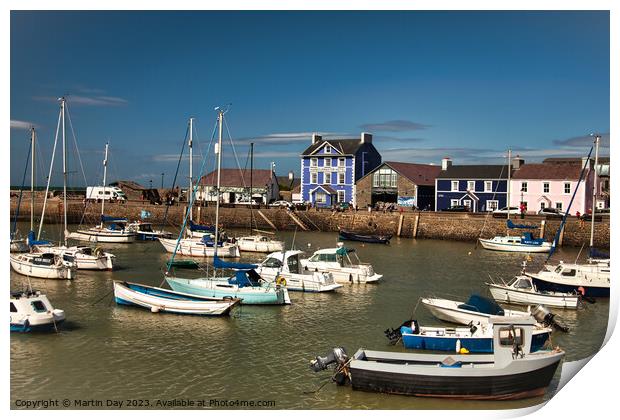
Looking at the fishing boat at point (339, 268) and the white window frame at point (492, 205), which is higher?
the white window frame at point (492, 205)

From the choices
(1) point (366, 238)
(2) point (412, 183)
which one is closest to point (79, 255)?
(1) point (366, 238)

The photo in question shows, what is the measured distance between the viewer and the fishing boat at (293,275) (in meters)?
23.6

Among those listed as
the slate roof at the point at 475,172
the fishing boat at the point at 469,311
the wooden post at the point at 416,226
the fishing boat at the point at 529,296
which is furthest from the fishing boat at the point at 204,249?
the slate roof at the point at 475,172

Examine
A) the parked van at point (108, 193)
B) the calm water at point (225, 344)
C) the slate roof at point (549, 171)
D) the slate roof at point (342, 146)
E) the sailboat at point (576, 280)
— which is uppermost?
the slate roof at point (342, 146)

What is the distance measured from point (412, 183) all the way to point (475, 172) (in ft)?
17.1

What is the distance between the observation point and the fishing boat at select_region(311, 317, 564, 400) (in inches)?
Result: 524

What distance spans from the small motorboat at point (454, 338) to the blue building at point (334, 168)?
40.8m

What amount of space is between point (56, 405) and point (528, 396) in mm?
9612

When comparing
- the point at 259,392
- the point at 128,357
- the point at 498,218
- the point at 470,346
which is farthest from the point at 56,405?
the point at 498,218

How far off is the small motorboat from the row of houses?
103 ft

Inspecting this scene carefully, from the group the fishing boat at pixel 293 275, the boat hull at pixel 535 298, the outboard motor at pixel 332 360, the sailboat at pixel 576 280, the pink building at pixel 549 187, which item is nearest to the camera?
the outboard motor at pixel 332 360

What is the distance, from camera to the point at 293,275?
77.9ft

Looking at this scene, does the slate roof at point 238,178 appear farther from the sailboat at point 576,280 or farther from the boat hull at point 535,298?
the boat hull at point 535,298

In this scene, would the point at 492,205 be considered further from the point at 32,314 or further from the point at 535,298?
the point at 32,314
